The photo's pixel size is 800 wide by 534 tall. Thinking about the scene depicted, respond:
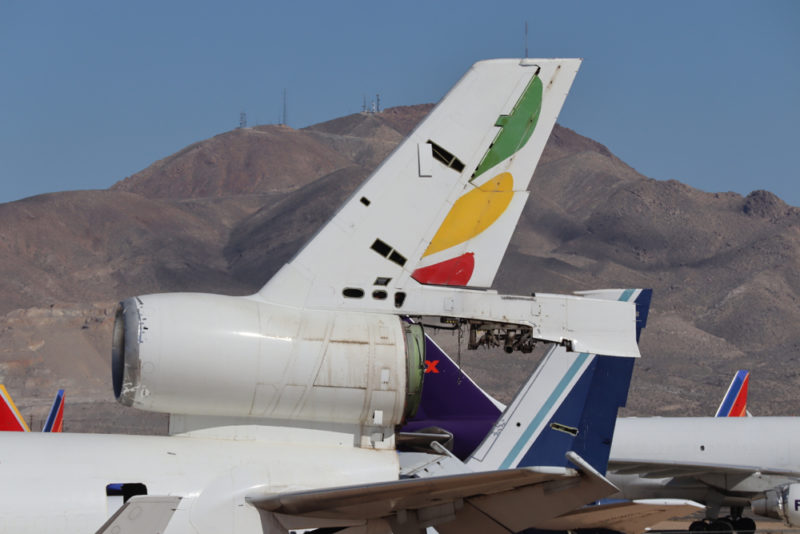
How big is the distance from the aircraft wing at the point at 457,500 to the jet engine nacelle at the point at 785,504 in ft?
75.6

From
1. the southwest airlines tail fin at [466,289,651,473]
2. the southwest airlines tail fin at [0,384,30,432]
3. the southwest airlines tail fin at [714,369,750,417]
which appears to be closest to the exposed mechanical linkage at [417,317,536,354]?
the southwest airlines tail fin at [466,289,651,473]

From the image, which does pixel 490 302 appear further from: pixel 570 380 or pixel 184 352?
pixel 570 380

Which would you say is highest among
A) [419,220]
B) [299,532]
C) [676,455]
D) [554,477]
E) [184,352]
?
[419,220]

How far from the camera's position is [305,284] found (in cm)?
1084

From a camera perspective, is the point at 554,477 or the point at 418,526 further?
the point at 418,526

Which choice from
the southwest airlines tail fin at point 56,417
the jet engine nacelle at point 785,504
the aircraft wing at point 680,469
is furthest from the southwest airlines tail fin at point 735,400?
the southwest airlines tail fin at point 56,417

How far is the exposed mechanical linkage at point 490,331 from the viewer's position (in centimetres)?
1072

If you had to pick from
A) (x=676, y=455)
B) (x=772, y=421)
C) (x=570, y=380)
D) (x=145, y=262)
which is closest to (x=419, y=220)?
(x=570, y=380)

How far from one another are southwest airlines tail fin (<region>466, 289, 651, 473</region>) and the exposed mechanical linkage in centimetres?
342

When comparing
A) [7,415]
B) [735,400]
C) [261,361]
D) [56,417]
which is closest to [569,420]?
[261,361]

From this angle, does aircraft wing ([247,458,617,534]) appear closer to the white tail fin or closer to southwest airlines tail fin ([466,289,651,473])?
the white tail fin

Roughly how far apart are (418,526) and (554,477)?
5.03 ft

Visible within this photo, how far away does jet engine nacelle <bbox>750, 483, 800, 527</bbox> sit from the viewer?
103 ft

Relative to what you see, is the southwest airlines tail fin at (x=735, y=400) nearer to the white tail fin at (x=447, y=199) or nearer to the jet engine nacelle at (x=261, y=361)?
the white tail fin at (x=447, y=199)
